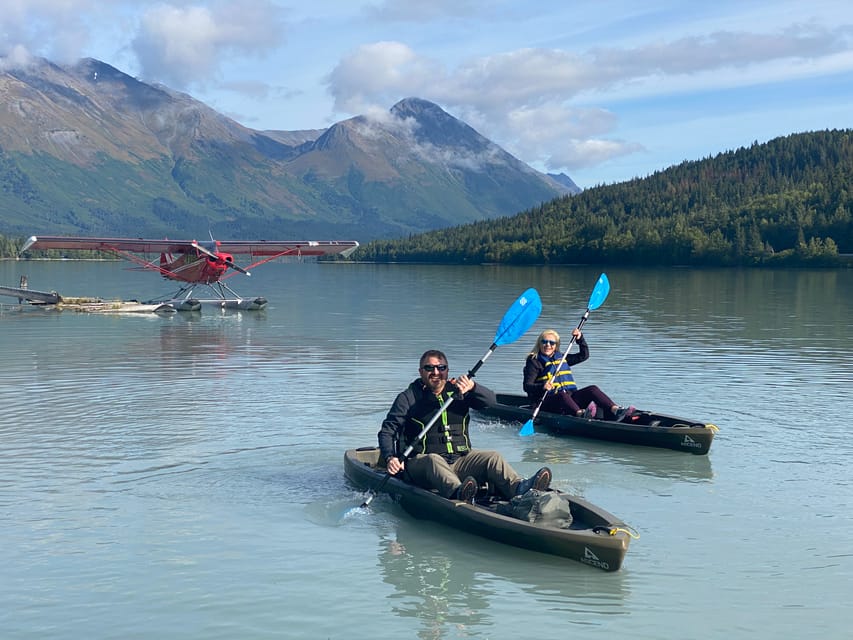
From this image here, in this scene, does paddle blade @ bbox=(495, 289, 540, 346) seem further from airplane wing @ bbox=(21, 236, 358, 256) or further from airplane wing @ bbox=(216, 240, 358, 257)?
airplane wing @ bbox=(216, 240, 358, 257)

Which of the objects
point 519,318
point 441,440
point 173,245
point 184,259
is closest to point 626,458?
point 519,318

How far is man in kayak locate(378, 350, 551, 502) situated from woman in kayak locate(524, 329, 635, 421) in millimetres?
6196

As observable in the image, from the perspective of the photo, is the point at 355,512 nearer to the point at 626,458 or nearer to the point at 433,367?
the point at 433,367

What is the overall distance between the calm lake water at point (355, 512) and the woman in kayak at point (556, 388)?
0.85 meters

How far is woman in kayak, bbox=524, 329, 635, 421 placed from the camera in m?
20.9

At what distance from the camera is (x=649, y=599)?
38.8 feet

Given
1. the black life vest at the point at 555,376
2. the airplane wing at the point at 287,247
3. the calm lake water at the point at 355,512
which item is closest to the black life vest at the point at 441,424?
the calm lake water at the point at 355,512

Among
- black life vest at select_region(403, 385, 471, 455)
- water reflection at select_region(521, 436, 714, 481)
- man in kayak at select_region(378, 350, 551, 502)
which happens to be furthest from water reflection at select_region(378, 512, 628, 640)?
water reflection at select_region(521, 436, 714, 481)

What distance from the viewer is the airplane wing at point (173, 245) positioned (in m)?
62.9

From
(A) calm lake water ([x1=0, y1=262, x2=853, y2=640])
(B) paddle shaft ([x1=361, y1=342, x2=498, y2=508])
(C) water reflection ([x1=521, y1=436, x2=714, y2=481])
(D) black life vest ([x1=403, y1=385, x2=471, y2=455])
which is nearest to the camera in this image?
(A) calm lake water ([x1=0, y1=262, x2=853, y2=640])

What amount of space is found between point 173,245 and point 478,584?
179ft

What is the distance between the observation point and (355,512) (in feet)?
50.4

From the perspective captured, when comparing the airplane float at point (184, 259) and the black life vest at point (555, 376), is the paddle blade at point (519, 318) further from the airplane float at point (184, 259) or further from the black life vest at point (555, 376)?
the airplane float at point (184, 259)

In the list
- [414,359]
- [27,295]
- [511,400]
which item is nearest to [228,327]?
[414,359]
